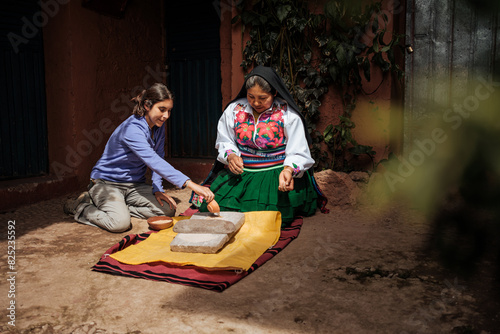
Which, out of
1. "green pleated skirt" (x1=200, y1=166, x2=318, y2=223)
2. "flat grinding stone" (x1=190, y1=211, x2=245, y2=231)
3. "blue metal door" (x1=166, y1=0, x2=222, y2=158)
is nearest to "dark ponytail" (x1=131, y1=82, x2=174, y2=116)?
"green pleated skirt" (x1=200, y1=166, x2=318, y2=223)

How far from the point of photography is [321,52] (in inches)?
173

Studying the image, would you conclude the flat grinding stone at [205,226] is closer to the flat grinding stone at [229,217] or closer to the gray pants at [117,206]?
the flat grinding stone at [229,217]

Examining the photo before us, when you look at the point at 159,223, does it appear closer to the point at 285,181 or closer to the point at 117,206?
the point at 117,206

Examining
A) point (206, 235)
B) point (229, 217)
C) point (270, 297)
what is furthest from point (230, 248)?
point (270, 297)

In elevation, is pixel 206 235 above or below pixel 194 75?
below

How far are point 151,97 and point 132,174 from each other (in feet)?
2.48

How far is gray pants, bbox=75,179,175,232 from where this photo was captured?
329 centimetres

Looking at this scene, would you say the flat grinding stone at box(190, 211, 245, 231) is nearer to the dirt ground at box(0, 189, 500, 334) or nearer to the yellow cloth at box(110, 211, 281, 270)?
the yellow cloth at box(110, 211, 281, 270)

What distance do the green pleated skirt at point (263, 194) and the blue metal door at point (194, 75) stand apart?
200cm

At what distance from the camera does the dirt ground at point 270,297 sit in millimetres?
1860

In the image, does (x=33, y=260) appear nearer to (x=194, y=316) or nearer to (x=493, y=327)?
(x=194, y=316)

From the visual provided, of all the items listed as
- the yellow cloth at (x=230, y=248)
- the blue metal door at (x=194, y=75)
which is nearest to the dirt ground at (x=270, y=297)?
the yellow cloth at (x=230, y=248)

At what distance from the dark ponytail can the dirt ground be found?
3.68 ft

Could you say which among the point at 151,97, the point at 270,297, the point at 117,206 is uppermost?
the point at 151,97
